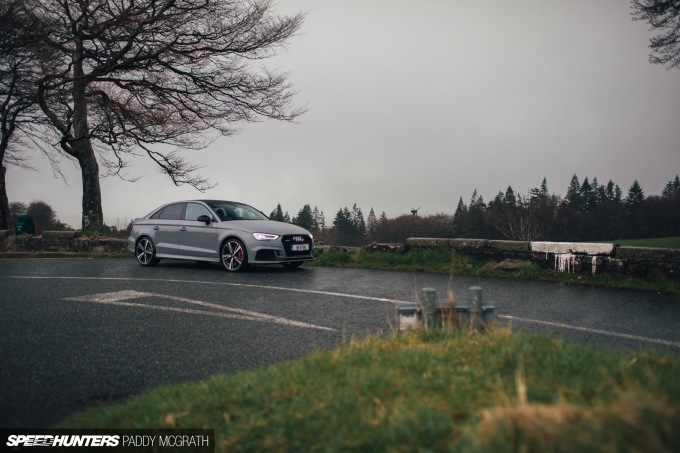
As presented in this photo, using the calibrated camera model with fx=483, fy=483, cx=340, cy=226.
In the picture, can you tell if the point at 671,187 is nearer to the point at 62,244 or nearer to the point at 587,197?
the point at 587,197

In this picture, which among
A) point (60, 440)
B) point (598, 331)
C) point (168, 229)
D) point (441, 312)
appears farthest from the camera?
point (168, 229)

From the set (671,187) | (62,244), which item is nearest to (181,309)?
(62,244)

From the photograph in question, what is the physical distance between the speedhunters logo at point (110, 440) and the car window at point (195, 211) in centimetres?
930

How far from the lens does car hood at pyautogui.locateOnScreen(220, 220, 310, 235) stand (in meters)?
11.2

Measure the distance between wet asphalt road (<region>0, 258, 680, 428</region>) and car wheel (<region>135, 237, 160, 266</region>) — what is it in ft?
7.71

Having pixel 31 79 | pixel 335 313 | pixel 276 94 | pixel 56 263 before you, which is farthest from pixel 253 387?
pixel 31 79

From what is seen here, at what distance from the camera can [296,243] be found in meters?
11.5

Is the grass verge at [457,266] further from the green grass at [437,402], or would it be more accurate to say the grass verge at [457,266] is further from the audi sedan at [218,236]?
the green grass at [437,402]

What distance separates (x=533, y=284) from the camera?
902cm

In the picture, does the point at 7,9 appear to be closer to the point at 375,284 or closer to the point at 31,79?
the point at 31,79

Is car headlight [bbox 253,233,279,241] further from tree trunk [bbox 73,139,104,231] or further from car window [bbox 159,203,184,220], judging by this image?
tree trunk [bbox 73,139,104,231]

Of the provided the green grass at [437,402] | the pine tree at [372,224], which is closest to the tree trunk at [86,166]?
the green grass at [437,402]

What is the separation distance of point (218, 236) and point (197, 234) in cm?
74

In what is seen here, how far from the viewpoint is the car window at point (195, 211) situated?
476 inches
